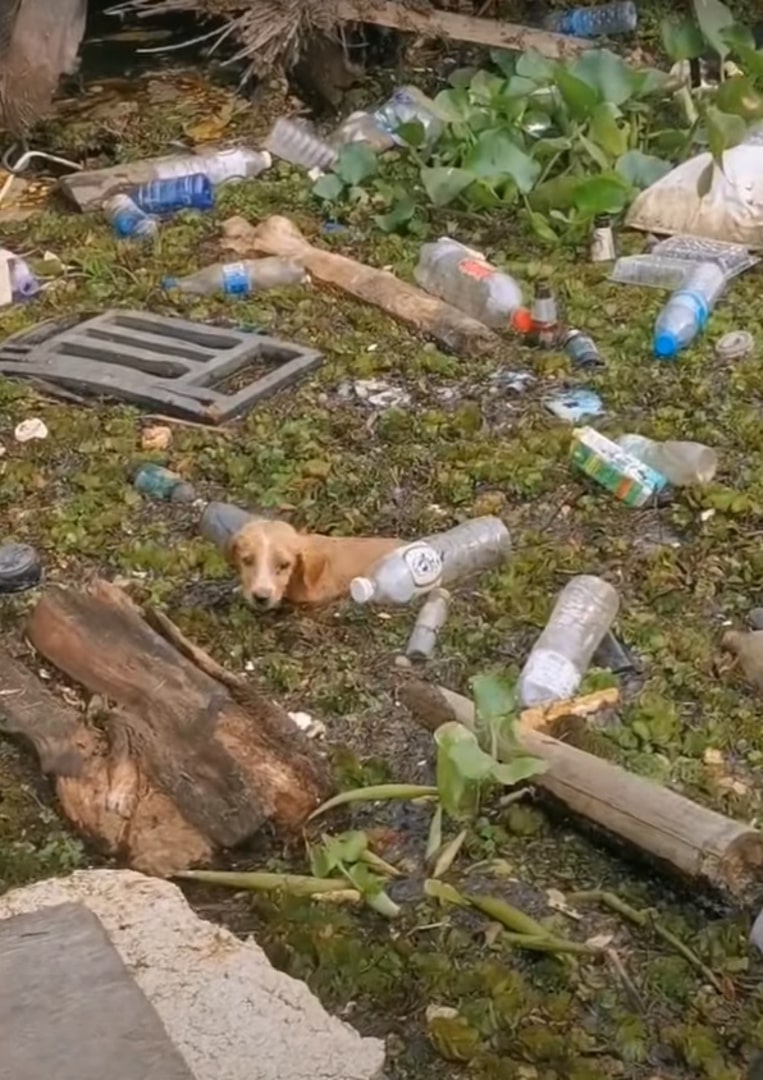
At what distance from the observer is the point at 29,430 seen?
490cm

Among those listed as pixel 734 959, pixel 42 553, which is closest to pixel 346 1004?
pixel 734 959

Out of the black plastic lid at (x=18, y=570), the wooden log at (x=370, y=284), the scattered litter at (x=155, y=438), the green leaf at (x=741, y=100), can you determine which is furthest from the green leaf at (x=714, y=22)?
the black plastic lid at (x=18, y=570)

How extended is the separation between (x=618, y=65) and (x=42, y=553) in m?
3.46

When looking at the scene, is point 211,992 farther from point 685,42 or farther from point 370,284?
point 685,42

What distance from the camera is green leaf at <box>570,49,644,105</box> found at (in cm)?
646

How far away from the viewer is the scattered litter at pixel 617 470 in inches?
173

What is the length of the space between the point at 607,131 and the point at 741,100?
513 millimetres

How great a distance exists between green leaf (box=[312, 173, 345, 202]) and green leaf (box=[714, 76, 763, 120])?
1503 mm

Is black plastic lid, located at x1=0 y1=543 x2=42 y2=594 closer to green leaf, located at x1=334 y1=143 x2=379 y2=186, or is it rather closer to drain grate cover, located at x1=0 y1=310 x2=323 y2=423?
drain grate cover, located at x1=0 y1=310 x2=323 y2=423

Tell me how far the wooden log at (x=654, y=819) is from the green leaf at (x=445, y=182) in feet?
10.7

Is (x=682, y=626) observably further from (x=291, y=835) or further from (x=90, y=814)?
(x=90, y=814)

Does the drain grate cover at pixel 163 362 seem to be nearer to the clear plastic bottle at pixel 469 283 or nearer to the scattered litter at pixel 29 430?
the scattered litter at pixel 29 430

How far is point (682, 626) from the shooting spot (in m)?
3.89

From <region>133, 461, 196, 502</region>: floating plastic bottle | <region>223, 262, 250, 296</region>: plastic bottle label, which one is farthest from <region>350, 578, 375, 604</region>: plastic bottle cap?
<region>223, 262, 250, 296</region>: plastic bottle label
